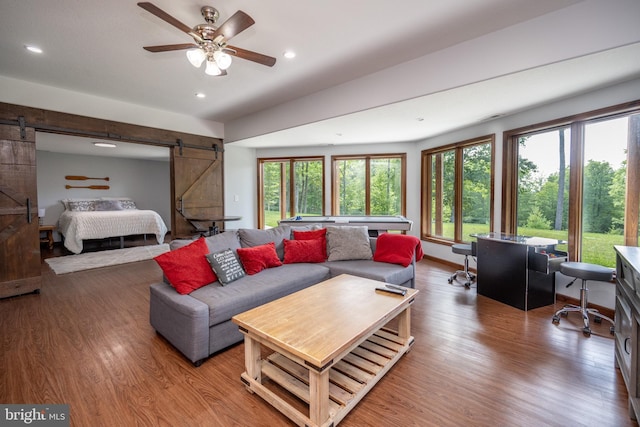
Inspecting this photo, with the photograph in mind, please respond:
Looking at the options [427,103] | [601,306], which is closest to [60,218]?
[427,103]

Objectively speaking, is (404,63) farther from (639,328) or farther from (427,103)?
(639,328)

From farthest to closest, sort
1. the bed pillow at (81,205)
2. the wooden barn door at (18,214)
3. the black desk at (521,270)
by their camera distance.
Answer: the bed pillow at (81,205)
the wooden barn door at (18,214)
the black desk at (521,270)

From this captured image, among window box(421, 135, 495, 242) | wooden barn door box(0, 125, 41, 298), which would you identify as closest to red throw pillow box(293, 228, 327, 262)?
window box(421, 135, 495, 242)

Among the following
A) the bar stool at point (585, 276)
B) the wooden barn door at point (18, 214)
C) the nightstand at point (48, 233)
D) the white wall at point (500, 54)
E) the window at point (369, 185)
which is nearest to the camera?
the white wall at point (500, 54)

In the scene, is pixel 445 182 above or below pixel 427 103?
below

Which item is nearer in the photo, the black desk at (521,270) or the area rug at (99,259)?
the black desk at (521,270)

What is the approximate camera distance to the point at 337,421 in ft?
4.83

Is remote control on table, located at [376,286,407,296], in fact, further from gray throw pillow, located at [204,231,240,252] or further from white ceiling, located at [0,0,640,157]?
white ceiling, located at [0,0,640,157]

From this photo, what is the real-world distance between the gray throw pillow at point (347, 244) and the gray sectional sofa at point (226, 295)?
11 centimetres

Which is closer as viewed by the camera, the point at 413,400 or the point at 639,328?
the point at 639,328

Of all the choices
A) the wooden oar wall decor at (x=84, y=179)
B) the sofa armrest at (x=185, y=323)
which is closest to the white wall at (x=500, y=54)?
the sofa armrest at (x=185, y=323)

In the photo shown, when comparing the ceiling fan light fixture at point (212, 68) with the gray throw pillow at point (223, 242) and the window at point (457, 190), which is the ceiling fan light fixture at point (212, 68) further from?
the window at point (457, 190)

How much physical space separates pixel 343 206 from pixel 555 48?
4.37 meters

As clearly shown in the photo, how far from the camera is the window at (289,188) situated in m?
6.21
